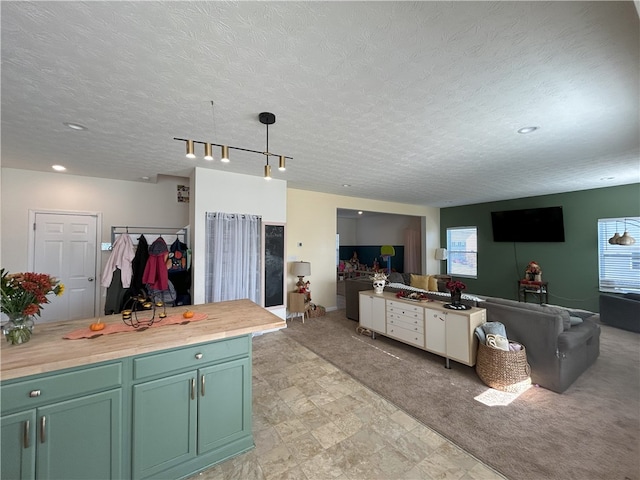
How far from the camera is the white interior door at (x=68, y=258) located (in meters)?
4.03

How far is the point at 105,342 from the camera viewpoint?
1.50 m

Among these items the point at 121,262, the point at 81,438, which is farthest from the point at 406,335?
the point at 121,262

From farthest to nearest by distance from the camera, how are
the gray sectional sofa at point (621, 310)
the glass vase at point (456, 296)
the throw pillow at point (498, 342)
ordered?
the gray sectional sofa at point (621, 310), the glass vase at point (456, 296), the throw pillow at point (498, 342)

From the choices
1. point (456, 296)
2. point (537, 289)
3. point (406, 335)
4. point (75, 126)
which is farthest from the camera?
point (537, 289)

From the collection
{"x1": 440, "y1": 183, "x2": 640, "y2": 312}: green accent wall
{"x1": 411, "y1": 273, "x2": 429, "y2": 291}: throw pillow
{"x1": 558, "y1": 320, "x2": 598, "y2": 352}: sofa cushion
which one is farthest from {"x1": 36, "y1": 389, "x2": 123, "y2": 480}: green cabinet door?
{"x1": 440, "y1": 183, "x2": 640, "y2": 312}: green accent wall

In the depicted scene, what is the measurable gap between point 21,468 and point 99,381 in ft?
1.51

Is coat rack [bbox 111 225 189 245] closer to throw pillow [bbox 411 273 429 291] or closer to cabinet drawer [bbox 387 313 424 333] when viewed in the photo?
cabinet drawer [bbox 387 313 424 333]

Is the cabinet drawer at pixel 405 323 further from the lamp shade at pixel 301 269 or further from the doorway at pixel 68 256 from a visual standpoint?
A: the doorway at pixel 68 256

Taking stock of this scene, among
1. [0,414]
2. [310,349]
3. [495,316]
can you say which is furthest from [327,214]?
[0,414]

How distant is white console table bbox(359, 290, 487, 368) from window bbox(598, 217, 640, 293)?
4310mm

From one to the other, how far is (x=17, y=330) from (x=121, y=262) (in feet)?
8.70

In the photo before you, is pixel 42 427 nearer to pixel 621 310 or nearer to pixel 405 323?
pixel 405 323

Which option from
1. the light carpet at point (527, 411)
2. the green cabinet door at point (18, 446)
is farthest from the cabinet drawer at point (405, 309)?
the green cabinet door at point (18, 446)

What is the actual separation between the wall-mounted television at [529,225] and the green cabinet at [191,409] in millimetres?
7091
